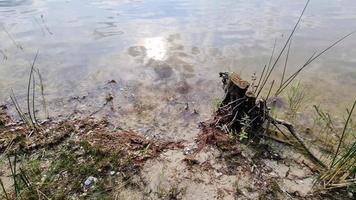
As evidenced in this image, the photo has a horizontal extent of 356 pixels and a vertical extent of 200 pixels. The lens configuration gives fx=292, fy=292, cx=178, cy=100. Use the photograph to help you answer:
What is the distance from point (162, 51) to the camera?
6.23 meters

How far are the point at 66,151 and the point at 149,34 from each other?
14.3 feet

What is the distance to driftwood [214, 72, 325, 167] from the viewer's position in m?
3.31

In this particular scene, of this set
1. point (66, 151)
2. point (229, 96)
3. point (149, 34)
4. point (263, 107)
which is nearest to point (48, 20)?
point (149, 34)

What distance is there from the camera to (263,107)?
3293 mm

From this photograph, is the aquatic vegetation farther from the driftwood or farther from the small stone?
the small stone

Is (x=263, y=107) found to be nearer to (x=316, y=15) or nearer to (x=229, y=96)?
(x=229, y=96)

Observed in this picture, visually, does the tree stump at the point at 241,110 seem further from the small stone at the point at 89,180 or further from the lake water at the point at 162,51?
the small stone at the point at 89,180

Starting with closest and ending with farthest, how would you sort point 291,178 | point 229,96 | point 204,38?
point 291,178 < point 229,96 < point 204,38

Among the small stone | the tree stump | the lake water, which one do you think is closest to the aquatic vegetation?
the tree stump

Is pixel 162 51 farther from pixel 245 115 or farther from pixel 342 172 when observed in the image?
pixel 342 172

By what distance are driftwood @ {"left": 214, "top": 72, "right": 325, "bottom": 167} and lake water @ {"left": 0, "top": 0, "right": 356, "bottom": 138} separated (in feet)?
1.82

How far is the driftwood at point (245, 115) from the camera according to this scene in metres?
3.31

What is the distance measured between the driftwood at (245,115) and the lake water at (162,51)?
554mm

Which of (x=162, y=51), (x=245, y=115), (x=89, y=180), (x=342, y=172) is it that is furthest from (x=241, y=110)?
(x=162, y=51)
